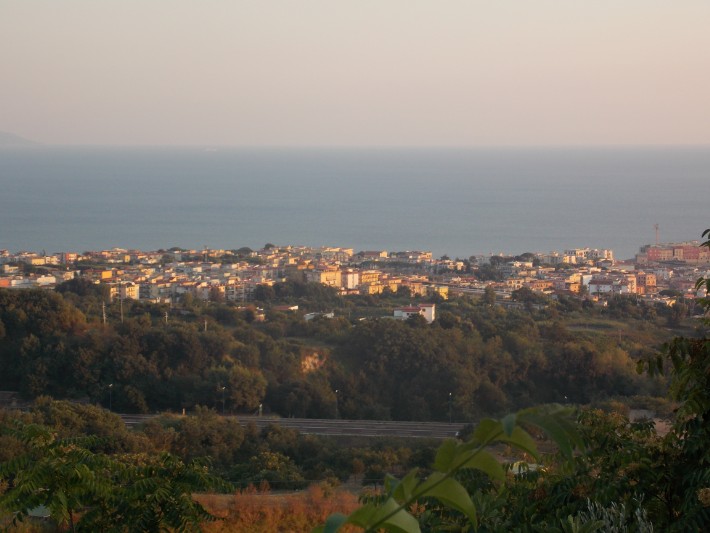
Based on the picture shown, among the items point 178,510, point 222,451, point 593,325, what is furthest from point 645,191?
point 178,510

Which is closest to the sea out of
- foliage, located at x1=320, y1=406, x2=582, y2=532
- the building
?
the building

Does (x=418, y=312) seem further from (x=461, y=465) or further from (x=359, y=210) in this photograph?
(x=359, y=210)

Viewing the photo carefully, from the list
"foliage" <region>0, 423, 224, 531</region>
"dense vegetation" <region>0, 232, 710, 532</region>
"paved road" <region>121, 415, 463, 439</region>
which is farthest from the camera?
"paved road" <region>121, 415, 463, 439</region>

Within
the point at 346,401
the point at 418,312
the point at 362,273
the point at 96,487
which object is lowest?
the point at 346,401

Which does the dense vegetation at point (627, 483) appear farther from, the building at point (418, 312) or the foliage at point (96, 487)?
the building at point (418, 312)

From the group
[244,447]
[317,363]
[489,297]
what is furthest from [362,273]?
[244,447]

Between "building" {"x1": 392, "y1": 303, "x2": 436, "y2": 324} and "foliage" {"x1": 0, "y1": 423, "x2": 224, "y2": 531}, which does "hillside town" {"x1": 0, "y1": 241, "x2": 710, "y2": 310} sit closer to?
"building" {"x1": 392, "y1": 303, "x2": 436, "y2": 324}

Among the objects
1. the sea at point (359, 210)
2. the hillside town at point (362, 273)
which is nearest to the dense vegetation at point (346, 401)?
the hillside town at point (362, 273)

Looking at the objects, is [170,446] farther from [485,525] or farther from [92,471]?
[485,525]
